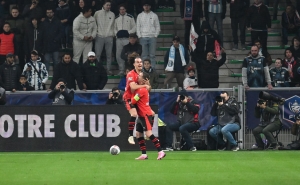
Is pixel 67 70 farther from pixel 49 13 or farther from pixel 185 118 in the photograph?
pixel 185 118

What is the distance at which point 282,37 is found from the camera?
87.1 feet

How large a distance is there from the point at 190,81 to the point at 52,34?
4988 millimetres

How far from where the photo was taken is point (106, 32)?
24.9 meters

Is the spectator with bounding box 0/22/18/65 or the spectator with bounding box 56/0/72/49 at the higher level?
the spectator with bounding box 56/0/72/49

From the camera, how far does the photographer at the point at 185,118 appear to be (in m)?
A: 21.0

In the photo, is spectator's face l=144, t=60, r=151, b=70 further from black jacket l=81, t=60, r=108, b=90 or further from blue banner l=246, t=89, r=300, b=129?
blue banner l=246, t=89, r=300, b=129

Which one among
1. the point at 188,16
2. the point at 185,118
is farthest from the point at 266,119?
the point at 188,16

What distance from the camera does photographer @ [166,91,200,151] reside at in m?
21.0

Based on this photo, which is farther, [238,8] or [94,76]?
[238,8]

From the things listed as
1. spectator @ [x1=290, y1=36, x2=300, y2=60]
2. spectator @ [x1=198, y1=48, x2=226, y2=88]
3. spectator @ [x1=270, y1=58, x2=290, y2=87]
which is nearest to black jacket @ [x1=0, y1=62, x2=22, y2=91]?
spectator @ [x1=198, y1=48, x2=226, y2=88]

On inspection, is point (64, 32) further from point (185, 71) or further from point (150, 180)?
point (150, 180)

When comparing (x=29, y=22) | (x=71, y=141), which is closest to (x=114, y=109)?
(x=71, y=141)

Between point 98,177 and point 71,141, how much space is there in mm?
8272

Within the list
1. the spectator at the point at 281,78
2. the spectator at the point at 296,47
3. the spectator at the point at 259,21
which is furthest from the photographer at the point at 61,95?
the spectator at the point at 296,47
